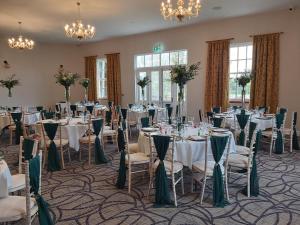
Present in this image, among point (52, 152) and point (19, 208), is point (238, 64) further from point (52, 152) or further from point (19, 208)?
point (19, 208)

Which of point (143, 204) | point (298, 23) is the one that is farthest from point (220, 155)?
point (298, 23)

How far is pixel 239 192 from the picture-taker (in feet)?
13.5

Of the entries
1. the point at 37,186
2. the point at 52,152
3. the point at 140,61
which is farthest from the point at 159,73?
the point at 37,186

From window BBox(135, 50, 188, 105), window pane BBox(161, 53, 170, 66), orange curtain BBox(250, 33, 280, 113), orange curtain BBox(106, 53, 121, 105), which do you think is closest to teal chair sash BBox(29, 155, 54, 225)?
orange curtain BBox(250, 33, 280, 113)

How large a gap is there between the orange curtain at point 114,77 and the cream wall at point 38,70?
7.62ft

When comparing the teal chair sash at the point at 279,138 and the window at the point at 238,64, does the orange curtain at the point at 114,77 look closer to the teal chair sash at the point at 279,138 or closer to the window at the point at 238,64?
the window at the point at 238,64

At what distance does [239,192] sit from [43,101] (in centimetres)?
1192

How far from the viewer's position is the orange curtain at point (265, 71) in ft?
28.0

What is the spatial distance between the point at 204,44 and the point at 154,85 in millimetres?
2887

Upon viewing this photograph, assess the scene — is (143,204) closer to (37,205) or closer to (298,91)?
(37,205)

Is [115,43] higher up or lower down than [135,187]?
higher up

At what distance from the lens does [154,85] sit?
1176cm

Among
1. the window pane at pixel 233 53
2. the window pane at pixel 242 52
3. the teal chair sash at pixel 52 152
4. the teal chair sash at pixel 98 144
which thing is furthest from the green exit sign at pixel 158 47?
the teal chair sash at pixel 52 152

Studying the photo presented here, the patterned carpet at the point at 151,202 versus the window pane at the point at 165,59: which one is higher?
the window pane at the point at 165,59
